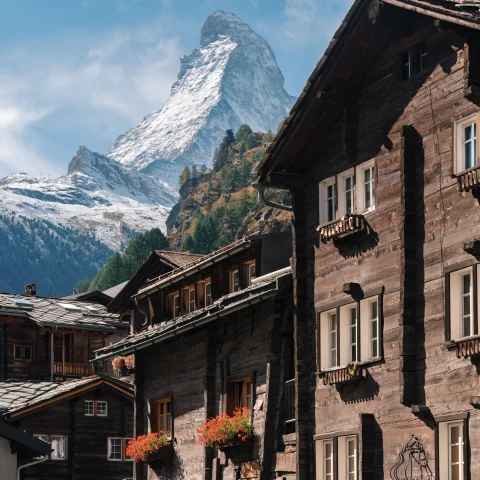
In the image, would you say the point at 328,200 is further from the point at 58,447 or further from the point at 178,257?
the point at 58,447

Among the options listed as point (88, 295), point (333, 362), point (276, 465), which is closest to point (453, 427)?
point (333, 362)

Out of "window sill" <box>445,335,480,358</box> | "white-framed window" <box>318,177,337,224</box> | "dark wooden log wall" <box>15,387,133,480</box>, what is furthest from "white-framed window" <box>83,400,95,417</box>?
"window sill" <box>445,335,480,358</box>

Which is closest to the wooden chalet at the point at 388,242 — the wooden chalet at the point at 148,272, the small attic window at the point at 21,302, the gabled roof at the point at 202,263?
the gabled roof at the point at 202,263

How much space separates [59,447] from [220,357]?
24.4 m

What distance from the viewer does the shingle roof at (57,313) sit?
7188 cm

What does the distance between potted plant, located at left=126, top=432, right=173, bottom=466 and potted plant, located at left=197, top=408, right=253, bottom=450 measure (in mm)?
3866

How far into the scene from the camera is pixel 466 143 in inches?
1045

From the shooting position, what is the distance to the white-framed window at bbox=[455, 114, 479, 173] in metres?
26.2

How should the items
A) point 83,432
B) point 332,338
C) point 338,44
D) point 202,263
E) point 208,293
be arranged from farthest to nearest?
1. point 83,432
2. point 208,293
3. point 202,263
4. point 332,338
5. point 338,44

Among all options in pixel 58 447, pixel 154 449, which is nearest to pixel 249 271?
pixel 154 449

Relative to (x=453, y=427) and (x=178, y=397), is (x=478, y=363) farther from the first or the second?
(x=178, y=397)

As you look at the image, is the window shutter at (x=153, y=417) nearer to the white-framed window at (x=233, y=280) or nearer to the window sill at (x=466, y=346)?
the white-framed window at (x=233, y=280)

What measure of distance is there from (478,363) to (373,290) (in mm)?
4596

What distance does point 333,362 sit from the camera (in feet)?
101
